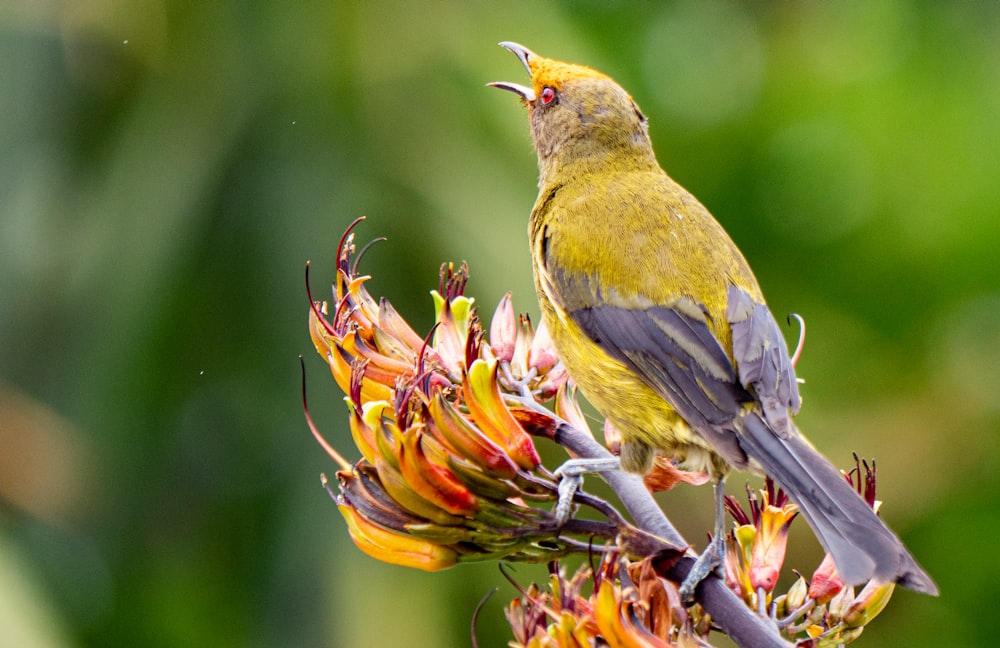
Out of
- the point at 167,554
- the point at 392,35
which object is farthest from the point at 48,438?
the point at 392,35

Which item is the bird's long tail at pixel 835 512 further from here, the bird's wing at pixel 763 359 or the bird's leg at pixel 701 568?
the bird's leg at pixel 701 568

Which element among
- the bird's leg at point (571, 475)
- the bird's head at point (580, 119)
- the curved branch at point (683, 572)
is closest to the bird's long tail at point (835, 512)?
the curved branch at point (683, 572)

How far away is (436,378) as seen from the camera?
2.28 metres

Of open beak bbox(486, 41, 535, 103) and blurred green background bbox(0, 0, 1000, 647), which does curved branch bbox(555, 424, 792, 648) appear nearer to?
open beak bbox(486, 41, 535, 103)

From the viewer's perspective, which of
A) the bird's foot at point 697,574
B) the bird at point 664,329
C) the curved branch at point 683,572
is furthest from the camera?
the bird at point 664,329

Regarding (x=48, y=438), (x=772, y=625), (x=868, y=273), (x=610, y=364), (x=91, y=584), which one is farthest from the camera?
(x=91, y=584)

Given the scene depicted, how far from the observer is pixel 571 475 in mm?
2172

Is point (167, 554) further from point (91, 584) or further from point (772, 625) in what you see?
point (772, 625)

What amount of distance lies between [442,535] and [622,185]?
1.45 metres

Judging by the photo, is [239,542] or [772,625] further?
[239,542]

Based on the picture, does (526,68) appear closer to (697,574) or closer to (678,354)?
(678,354)

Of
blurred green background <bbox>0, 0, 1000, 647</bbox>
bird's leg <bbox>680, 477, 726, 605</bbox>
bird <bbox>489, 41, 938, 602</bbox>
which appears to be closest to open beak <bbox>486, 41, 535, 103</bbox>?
bird <bbox>489, 41, 938, 602</bbox>

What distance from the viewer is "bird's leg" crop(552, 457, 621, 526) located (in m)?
1.98

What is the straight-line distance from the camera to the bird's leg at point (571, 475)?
1.98m
